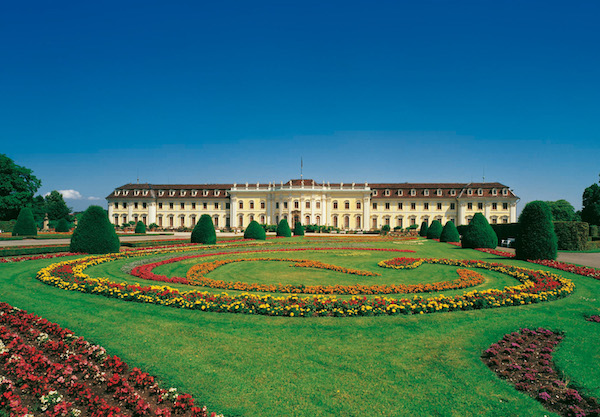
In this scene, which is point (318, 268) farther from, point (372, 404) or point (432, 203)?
point (432, 203)

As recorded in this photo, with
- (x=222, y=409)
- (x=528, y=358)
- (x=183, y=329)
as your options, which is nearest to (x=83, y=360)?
(x=183, y=329)

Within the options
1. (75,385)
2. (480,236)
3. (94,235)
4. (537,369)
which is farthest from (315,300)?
(480,236)

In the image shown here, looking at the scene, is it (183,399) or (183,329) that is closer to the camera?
(183,399)

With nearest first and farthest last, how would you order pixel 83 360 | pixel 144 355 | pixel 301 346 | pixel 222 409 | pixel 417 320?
pixel 222 409 < pixel 83 360 < pixel 144 355 < pixel 301 346 < pixel 417 320

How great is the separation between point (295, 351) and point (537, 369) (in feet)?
10.6

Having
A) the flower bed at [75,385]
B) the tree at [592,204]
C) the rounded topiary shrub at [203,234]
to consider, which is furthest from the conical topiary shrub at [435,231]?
the flower bed at [75,385]

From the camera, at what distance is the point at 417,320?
702cm

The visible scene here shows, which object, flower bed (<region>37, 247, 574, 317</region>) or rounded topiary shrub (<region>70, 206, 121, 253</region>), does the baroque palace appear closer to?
rounded topiary shrub (<region>70, 206, 121, 253</region>)

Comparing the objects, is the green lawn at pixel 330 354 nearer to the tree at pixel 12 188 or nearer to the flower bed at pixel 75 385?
the flower bed at pixel 75 385

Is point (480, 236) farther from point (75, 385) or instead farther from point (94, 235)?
point (75, 385)

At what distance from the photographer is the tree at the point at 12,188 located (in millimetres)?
45625

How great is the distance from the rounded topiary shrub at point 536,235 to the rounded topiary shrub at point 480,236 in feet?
19.8

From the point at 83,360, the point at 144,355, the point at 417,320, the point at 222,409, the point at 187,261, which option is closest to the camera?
the point at 222,409

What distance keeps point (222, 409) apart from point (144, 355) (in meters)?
1.94
